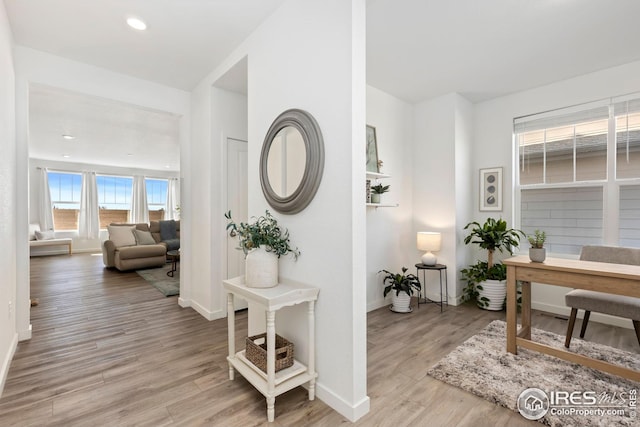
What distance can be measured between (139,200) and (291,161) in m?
9.49

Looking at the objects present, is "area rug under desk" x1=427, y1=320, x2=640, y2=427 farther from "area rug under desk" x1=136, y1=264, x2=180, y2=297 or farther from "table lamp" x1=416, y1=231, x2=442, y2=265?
"area rug under desk" x1=136, y1=264, x2=180, y2=297

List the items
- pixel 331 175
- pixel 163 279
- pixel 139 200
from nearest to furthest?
pixel 331 175
pixel 163 279
pixel 139 200

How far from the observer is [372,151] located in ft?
11.7

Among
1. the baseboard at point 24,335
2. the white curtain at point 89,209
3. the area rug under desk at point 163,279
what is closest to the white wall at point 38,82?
the baseboard at point 24,335

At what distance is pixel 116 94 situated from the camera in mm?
3219

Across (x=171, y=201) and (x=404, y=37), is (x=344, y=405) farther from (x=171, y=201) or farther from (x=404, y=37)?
(x=171, y=201)

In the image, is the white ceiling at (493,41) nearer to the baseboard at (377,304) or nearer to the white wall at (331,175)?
the white wall at (331,175)

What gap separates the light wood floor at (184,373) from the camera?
171 cm

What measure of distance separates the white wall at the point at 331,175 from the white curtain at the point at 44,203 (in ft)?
30.7

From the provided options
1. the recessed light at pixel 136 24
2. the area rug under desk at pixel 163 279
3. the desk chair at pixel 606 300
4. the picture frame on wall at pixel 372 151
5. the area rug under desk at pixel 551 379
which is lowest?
the area rug under desk at pixel 163 279

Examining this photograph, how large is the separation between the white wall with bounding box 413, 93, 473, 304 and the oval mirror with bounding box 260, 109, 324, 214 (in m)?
2.55

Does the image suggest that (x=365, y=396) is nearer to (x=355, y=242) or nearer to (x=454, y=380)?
(x=454, y=380)

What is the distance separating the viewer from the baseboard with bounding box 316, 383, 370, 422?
167 cm

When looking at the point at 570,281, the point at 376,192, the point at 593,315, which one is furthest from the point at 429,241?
the point at 593,315
